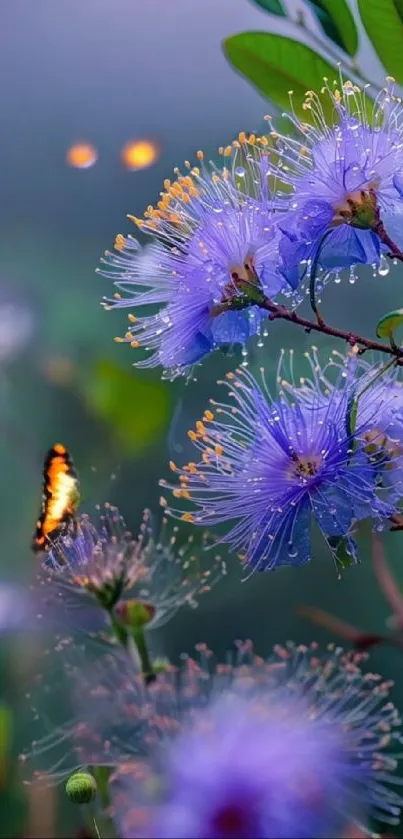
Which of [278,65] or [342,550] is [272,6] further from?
[342,550]

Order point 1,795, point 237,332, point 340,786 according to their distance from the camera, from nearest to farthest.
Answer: point 340,786 < point 237,332 < point 1,795

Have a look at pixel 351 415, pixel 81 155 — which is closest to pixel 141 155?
pixel 81 155

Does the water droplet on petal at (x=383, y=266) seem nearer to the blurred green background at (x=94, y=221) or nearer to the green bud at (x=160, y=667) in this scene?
the green bud at (x=160, y=667)

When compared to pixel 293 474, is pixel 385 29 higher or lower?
higher

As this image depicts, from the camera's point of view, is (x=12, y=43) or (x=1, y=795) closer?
(x=1, y=795)

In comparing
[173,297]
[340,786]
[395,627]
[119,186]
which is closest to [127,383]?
[119,186]

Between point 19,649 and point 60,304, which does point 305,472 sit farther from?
point 60,304
